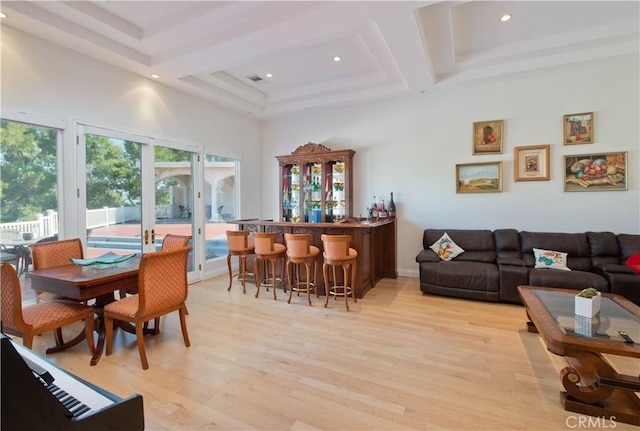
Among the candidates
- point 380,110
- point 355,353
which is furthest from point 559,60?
point 355,353

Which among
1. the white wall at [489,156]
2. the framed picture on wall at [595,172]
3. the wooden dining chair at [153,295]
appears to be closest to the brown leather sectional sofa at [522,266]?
the white wall at [489,156]

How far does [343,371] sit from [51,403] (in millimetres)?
2093

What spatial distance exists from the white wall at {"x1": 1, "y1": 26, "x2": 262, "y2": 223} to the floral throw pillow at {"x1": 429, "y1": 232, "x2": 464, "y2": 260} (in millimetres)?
4253

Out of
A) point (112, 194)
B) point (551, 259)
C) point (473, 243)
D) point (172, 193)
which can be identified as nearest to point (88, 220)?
point (112, 194)

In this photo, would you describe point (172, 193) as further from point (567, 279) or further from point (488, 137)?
point (567, 279)

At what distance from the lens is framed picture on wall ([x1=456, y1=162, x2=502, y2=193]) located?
4.81m

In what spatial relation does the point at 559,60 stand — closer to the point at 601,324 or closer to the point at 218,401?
the point at 601,324

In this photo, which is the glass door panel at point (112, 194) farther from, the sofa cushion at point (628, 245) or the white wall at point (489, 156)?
the sofa cushion at point (628, 245)

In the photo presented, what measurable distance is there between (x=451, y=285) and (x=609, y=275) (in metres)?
1.79

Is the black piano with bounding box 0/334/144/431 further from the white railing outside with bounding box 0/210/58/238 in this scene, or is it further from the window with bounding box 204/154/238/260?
the window with bounding box 204/154/238/260

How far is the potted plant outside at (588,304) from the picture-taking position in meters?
2.38

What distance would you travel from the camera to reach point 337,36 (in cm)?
336

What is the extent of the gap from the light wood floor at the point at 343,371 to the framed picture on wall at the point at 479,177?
2.04 meters

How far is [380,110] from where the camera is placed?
558 cm
